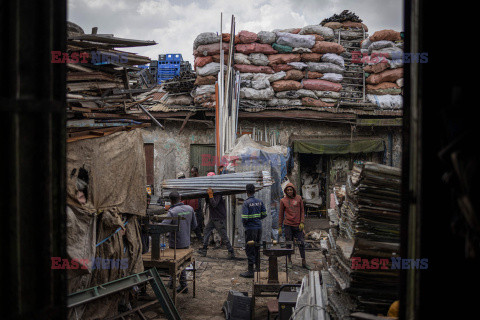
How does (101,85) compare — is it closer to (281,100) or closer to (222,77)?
(222,77)

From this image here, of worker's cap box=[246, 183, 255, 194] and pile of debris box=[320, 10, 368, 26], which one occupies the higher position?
pile of debris box=[320, 10, 368, 26]

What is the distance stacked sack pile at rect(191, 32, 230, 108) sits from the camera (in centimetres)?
1245

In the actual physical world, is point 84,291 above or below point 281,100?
below

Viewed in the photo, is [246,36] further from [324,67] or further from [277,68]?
[324,67]

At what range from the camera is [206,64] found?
41.5 ft

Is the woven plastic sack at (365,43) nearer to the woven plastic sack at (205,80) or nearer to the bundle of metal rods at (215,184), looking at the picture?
the woven plastic sack at (205,80)

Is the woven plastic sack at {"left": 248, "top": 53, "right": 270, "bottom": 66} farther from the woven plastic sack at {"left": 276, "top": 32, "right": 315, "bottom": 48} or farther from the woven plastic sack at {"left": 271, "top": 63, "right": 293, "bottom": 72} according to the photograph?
the woven plastic sack at {"left": 276, "top": 32, "right": 315, "bottom": 48}

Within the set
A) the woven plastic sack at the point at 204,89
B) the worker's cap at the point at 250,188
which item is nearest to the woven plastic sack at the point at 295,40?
→ the woven plastic sack at the point at 204,89

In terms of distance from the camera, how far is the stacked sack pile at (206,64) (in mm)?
12453

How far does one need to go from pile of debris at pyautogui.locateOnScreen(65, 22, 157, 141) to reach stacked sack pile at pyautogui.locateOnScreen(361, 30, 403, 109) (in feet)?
30.9

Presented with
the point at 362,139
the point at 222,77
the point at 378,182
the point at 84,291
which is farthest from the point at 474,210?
the point at 362,139

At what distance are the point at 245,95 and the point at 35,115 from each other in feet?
34.8

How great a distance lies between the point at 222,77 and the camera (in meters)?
11.8

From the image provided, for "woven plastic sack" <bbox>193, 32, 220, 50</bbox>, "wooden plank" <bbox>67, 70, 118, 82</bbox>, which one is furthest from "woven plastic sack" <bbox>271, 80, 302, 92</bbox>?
"wooden plank" <bbox>67, 70, 118, 82</bbox>
